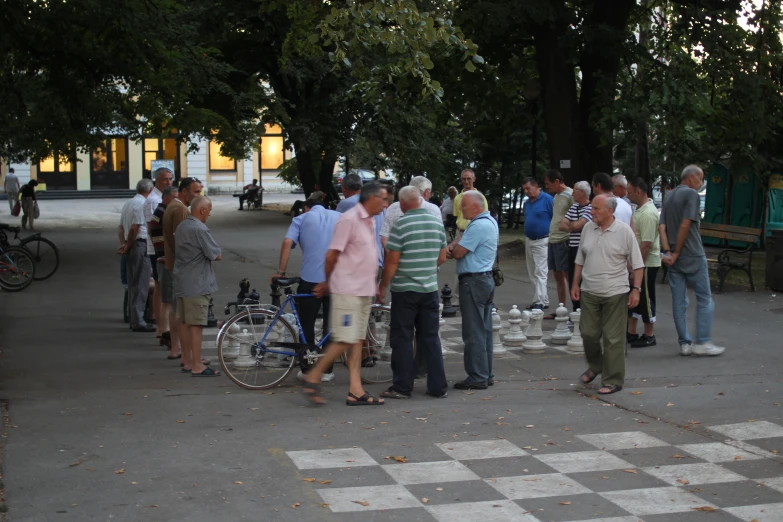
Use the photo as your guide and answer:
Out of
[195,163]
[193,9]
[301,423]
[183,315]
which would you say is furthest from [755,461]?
[195,163]

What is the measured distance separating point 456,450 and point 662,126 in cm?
1421

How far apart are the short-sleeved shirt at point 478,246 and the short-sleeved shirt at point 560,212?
158 inches

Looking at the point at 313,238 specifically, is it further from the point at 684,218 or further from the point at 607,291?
the point at 684,218

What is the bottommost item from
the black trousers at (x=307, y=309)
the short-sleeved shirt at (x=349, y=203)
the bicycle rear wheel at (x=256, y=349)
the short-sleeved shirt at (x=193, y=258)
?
the bicycle rear wheel at (x=256, y=349)

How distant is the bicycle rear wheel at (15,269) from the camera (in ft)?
54.6

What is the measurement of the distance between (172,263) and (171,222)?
43cm

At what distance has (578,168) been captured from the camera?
21.4m

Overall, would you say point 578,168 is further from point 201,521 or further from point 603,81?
point 201,521

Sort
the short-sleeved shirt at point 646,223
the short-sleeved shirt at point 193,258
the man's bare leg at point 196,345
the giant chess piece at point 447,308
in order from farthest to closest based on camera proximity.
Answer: the giant chess piece at point 447,308
the short-sleeved shirt at point 646,223
the man's bare leg at point 196,345
the short-sleeved shirt at point 193,258

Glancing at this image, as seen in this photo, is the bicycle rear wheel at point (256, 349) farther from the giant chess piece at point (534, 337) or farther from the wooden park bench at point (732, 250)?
the wooden park bench at point (732, 250)

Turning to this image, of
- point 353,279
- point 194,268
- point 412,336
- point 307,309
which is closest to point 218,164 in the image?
point 194,268

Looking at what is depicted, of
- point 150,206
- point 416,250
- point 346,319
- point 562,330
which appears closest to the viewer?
point 346,319

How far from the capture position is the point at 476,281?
8.92 meters

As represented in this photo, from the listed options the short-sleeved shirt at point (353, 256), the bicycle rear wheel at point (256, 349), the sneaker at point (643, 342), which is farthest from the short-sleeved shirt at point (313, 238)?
the sneaker at point (643, 342)
